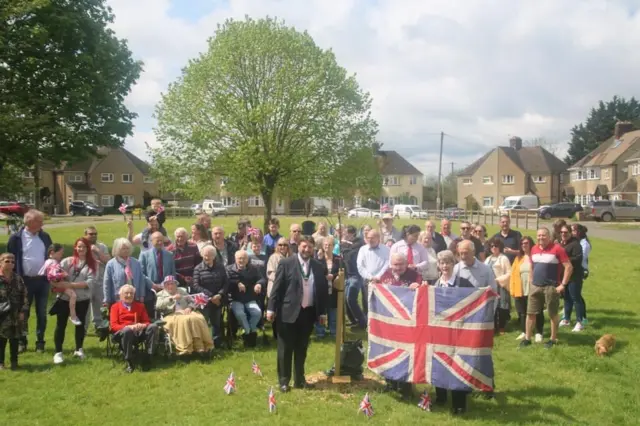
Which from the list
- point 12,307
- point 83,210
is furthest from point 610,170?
point 12,307

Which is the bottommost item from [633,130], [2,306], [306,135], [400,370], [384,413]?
[384,413]

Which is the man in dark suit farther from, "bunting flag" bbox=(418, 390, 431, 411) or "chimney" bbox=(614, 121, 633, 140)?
"chimney" bbox=(614, 121, 633, 140)

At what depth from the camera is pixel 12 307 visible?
767 centimetres

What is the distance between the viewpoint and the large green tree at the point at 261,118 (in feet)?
79.8

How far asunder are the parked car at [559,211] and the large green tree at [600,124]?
2771cm

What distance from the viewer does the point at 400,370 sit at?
6.43m

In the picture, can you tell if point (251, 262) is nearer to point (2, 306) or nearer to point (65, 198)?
point (2, 306)

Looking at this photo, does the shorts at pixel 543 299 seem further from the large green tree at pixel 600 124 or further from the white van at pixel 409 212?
the large green tree at pixel 600 124

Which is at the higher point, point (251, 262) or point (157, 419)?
point (251, 262)

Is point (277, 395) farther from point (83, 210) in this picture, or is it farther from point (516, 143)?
point (516, 143)

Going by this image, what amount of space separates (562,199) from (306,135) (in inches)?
2142

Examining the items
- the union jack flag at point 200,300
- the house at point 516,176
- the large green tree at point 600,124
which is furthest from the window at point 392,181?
the union jack flag at point 200,300

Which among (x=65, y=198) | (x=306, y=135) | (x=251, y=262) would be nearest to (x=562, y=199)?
(x=306, y=135)

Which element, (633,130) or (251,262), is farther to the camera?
(633,130)
